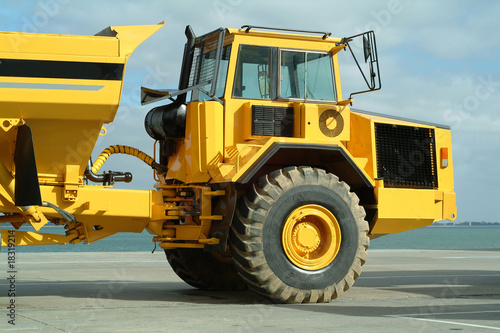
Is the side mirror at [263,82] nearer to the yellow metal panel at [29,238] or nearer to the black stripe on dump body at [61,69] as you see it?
the black stripe on dump body at [61,69]

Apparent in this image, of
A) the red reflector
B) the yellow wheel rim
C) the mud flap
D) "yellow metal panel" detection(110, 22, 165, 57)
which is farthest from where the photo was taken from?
the red reflector

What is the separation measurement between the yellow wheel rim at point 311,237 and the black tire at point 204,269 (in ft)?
5.93

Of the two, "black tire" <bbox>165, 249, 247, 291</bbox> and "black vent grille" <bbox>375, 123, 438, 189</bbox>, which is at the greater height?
"black vent grille" <bbox>375, 123, 438, 189</bbox>

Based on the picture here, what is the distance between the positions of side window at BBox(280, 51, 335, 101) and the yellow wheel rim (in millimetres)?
1688

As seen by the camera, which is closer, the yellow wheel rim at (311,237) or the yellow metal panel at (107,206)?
the yellow metal panel at (107,206)

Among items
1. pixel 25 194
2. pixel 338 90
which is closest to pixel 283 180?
pixel 338 90

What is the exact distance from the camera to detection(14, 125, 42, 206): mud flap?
28.3ft

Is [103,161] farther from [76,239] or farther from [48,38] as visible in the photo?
[48,38]

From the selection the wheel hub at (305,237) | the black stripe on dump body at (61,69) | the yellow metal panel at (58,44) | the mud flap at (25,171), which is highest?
the yellow metal panel at (58,44)

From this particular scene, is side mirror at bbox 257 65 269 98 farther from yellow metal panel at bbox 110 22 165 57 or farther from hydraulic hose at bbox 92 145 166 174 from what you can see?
hydraulic hose at bbox 92 145 166 174

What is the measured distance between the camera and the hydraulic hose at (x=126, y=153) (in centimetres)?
1000

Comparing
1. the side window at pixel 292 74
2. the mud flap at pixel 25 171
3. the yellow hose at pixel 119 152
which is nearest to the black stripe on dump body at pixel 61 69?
the mud flap at pixel 25 171

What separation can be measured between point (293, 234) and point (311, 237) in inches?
9.8

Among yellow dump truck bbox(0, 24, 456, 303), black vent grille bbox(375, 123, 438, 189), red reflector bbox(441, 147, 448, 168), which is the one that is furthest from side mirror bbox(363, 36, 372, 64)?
red reflector bbox(441, 147, 448, 168)
